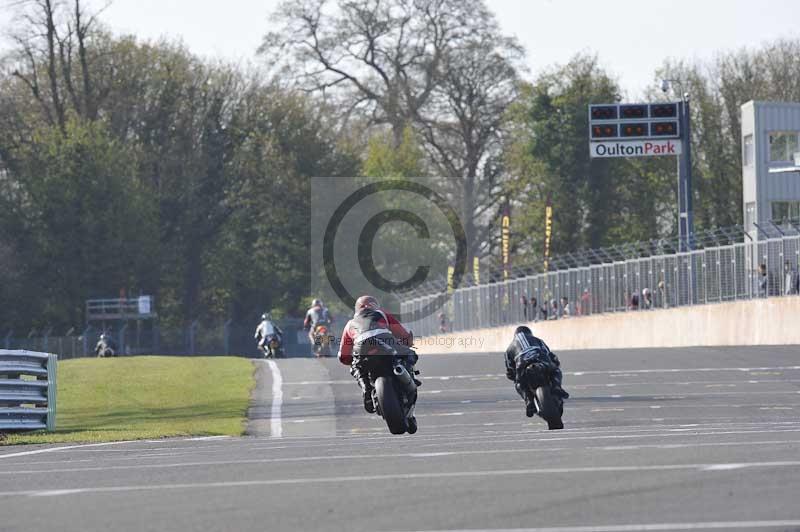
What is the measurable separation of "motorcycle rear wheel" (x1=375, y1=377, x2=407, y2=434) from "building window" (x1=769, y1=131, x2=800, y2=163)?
45.0 m

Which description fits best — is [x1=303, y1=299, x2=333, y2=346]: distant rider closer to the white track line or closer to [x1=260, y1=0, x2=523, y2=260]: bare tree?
the white track line

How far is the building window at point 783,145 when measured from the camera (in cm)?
6009

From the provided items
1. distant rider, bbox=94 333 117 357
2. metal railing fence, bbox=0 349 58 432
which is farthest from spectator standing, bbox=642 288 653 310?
metal railing fence, bbox=0 349 58 432

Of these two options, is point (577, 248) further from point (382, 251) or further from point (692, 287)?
point (692, 287)

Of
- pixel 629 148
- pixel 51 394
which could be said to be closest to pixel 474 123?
pixel 629 148

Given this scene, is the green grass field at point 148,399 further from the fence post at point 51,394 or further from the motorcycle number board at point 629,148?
the motorcycle number board at point 629,148

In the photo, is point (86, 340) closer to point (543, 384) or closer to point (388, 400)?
point (543, 384)

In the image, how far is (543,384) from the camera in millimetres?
19000

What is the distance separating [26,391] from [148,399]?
6.88 meters

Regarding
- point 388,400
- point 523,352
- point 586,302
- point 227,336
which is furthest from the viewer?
point 227,336

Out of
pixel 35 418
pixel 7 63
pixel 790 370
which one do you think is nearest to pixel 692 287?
pixel 790 370

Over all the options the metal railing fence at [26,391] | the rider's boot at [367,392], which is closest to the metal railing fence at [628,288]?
the metal railing fence at [26,391]

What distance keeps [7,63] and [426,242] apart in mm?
21438

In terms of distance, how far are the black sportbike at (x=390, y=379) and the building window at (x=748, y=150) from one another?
45.2 metres
